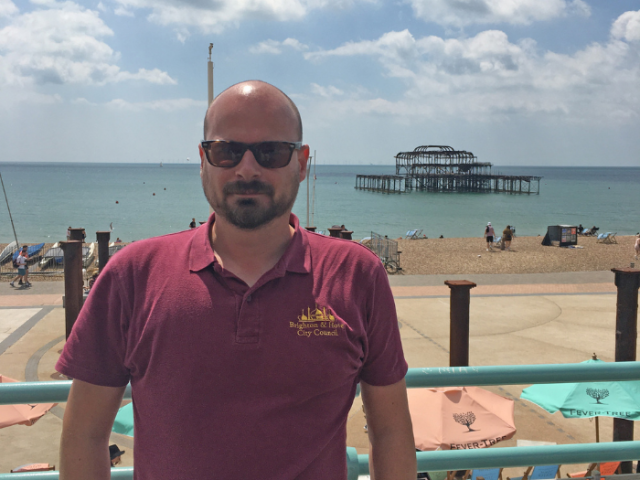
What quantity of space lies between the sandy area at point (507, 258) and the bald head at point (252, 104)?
1907 cm

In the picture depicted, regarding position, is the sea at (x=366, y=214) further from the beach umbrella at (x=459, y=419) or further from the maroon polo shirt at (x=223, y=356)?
the maroon polo shirt at (x=223, y=356)

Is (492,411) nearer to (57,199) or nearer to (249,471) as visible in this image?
(249,471)

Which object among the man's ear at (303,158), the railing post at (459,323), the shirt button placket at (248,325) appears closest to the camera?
the shirt button placket at (248,325)

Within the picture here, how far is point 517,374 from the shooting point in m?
2.01

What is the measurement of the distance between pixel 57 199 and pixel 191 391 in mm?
105279

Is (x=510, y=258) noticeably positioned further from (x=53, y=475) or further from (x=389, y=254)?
(x=53, y=475)

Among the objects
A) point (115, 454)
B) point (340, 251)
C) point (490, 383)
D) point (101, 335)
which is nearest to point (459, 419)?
point (115, 454)

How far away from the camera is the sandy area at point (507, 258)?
21453mm

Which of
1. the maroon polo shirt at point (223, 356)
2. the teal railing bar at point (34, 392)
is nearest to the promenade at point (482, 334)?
the teal railing bar at point (34, 392)

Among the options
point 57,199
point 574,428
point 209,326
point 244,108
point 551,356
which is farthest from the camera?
point 57,199

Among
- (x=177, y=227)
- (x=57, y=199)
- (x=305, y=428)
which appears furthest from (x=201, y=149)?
(x=57, y=199)

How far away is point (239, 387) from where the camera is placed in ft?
4.84

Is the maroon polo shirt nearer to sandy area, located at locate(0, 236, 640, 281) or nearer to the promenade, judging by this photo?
the promenade

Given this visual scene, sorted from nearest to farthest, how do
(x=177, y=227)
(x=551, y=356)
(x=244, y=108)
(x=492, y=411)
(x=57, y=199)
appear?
(x=244, y=108) < (x=492, y=411) < (x=551, y=356) < (x=177, y=227) < (x=57, y=199)
